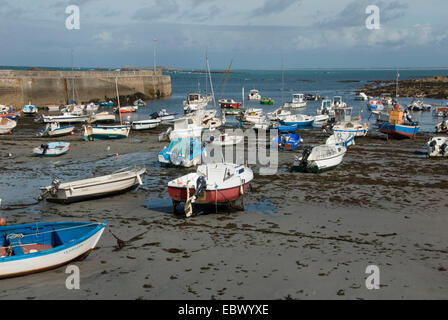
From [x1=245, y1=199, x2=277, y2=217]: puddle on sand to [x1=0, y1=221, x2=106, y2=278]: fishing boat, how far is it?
6285 millimetres

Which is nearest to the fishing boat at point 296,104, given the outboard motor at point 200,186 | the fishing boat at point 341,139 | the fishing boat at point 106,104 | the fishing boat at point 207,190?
the fishing boat at point 106,104

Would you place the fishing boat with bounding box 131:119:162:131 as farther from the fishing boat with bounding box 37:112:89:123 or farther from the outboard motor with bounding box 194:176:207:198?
the outboard motor with bounding box 194:176:207:198

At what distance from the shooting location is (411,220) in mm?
14922

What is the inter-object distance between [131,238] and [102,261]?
1744 millimetres

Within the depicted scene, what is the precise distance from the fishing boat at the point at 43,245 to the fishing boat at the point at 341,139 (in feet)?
58.4

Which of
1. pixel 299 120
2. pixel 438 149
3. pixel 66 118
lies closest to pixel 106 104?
pixel 66 118

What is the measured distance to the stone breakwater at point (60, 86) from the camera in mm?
52156

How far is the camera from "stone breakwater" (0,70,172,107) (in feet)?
171

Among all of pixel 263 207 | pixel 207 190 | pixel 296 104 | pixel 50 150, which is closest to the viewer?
pixel 207 190

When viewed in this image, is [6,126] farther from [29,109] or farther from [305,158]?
[305,158]

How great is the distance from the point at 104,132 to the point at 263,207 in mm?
20335

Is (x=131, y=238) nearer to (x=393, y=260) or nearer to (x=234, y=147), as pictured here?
(x=393, y=260)

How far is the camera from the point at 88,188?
55.9 ft
